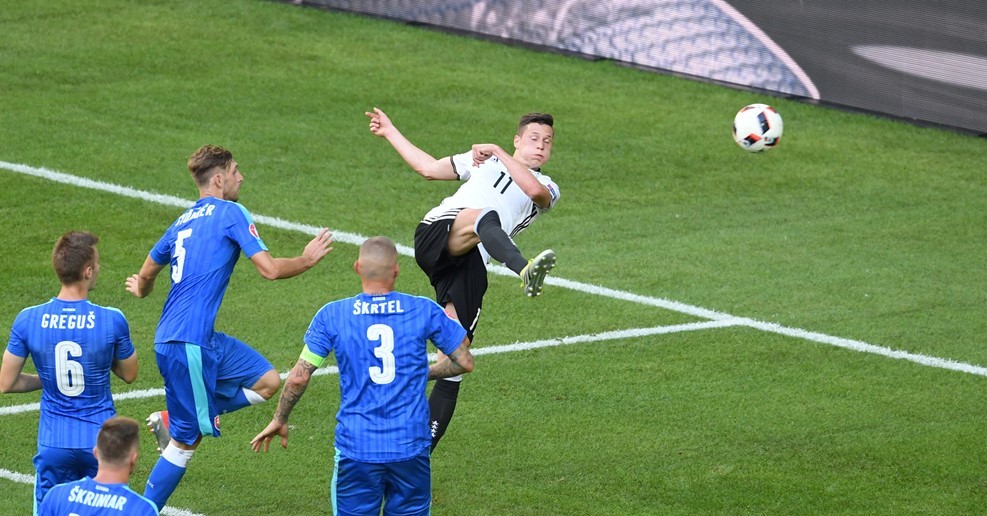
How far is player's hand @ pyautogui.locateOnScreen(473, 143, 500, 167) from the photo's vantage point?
9836mm

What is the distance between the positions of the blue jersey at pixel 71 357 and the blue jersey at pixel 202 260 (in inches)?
29.4

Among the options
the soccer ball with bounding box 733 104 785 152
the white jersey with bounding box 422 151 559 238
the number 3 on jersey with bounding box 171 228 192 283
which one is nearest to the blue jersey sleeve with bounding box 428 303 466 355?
the number 3 on jersey with bounding box 171 228 192 283

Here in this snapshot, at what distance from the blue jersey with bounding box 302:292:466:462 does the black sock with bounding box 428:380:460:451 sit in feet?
6.77

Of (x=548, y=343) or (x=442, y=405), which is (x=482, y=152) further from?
(x=548, y=343)

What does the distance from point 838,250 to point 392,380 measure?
8.28m

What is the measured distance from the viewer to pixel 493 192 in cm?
1044

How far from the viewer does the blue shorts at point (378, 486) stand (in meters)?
7.78

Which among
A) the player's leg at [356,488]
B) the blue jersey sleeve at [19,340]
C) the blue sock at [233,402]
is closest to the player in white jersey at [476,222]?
the blue sock at [233,402]

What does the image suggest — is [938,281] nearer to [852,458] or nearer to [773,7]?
[852,458]

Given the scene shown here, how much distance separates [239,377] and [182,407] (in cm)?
41

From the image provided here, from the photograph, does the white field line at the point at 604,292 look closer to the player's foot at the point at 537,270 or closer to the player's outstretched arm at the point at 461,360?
the player's foot at the point at 537,270

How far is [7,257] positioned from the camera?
13.7m

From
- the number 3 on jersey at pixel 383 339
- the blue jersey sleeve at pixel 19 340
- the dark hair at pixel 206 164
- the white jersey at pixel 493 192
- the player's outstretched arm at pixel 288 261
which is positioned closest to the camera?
the number 3 on jersey at pixel 383 339

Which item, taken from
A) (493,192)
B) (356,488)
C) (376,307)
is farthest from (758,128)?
(356,488)
